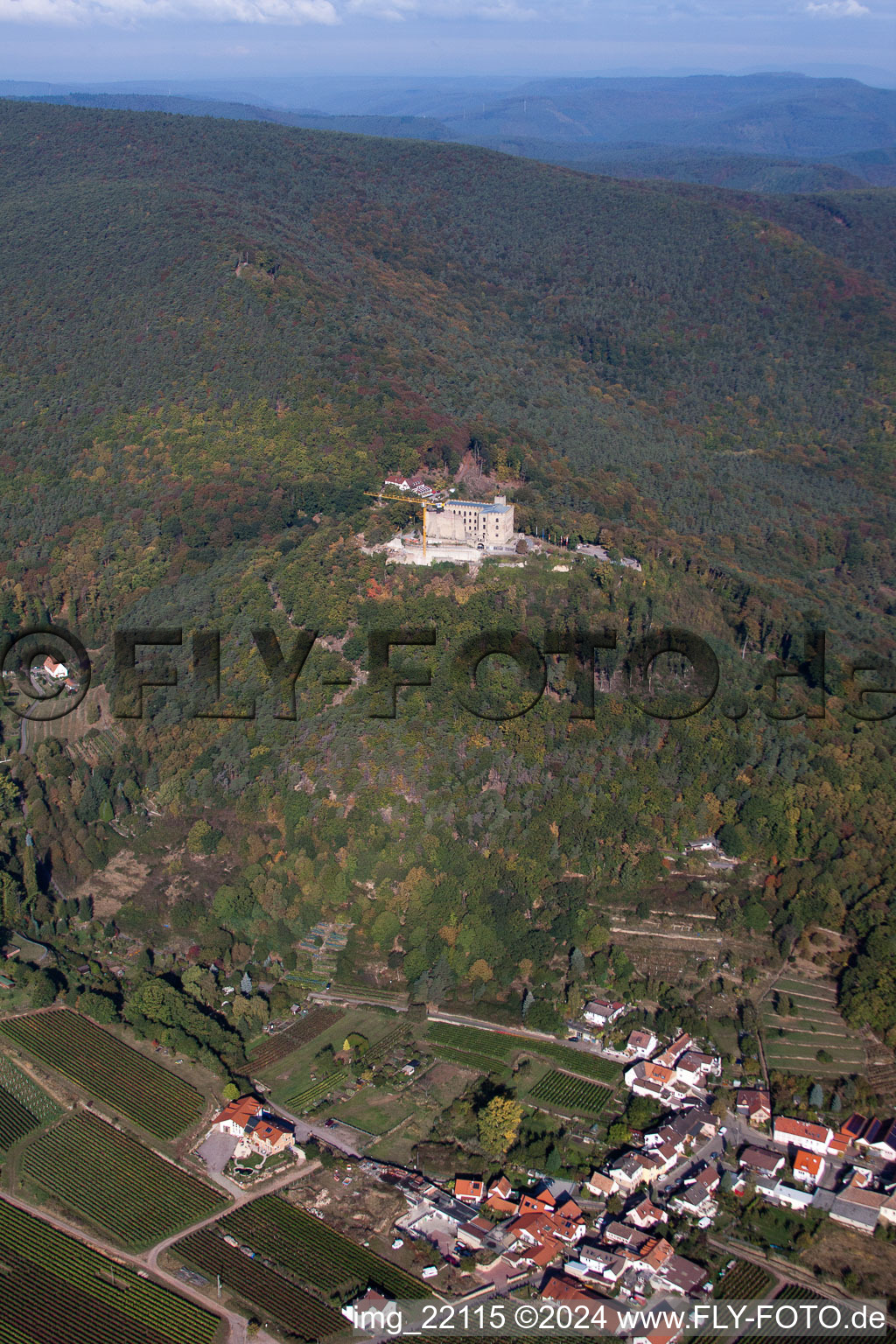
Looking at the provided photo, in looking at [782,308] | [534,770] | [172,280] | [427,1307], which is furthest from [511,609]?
[782,308]

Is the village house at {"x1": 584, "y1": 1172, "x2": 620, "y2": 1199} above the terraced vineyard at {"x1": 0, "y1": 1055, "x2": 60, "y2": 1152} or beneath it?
above

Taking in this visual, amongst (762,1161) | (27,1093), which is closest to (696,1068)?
(762,1161)

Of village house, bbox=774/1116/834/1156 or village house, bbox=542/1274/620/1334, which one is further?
village house, bbox=774/1116/834/1156

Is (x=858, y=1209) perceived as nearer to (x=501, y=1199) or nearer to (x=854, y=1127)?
(x=854, y=1127)

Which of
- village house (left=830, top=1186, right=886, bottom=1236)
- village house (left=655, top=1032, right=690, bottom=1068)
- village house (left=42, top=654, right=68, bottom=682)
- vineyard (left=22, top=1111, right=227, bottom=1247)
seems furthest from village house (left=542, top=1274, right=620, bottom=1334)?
village house (left=42, top=654, right=68, bottom=682)

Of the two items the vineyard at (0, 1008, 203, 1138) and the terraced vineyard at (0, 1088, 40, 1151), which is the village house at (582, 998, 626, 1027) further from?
the terraced vineyard at (0, 1088, 40, 1151)

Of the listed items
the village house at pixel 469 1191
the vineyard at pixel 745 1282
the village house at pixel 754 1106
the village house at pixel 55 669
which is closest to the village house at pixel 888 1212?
the vineyard at pixel 745 1282
